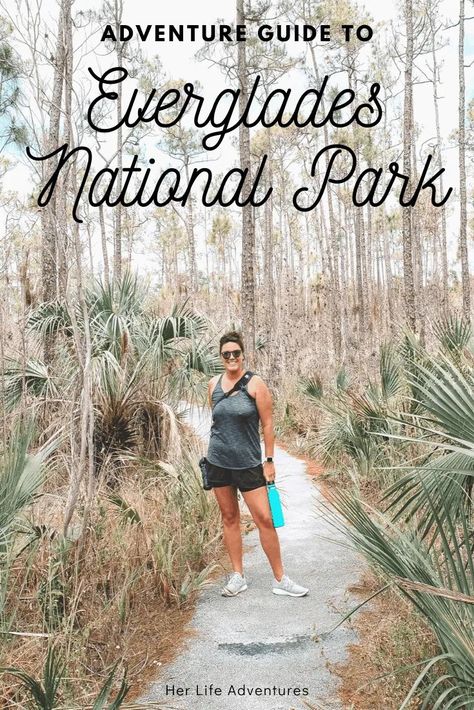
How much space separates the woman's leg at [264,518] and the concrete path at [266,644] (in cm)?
30

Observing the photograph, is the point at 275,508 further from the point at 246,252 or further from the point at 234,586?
the point at 246,252

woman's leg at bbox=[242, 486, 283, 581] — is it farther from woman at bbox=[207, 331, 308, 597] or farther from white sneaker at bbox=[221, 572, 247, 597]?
white sneaker at bbox=[221, 572, 247, 597]

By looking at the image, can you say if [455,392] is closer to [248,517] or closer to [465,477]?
[465,477]

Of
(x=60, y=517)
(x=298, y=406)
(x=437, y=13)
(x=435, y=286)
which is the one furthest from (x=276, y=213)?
(x=60, y=517)

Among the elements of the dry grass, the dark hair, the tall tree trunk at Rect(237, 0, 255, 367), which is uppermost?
the tall tree trunk at Rect(237, 0, 255, 367)

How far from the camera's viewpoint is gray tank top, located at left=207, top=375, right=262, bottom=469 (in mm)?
3965

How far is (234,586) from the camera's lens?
164 inches

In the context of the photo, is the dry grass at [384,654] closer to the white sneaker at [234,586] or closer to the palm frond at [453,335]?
the white sneaker at [234,586]

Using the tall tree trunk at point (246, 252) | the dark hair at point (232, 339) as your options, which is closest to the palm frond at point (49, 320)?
the dark hair at point (232, 339)

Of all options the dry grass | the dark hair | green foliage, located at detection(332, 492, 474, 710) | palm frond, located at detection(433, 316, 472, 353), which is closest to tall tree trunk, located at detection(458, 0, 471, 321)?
palm frond, located at detection(433, 316, 472, 353)

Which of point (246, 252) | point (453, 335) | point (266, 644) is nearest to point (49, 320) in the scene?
point (453, 335)

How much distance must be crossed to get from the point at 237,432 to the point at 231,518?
0.63 metres

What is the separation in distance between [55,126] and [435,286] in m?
19.6

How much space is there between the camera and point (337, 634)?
3.56 meters
